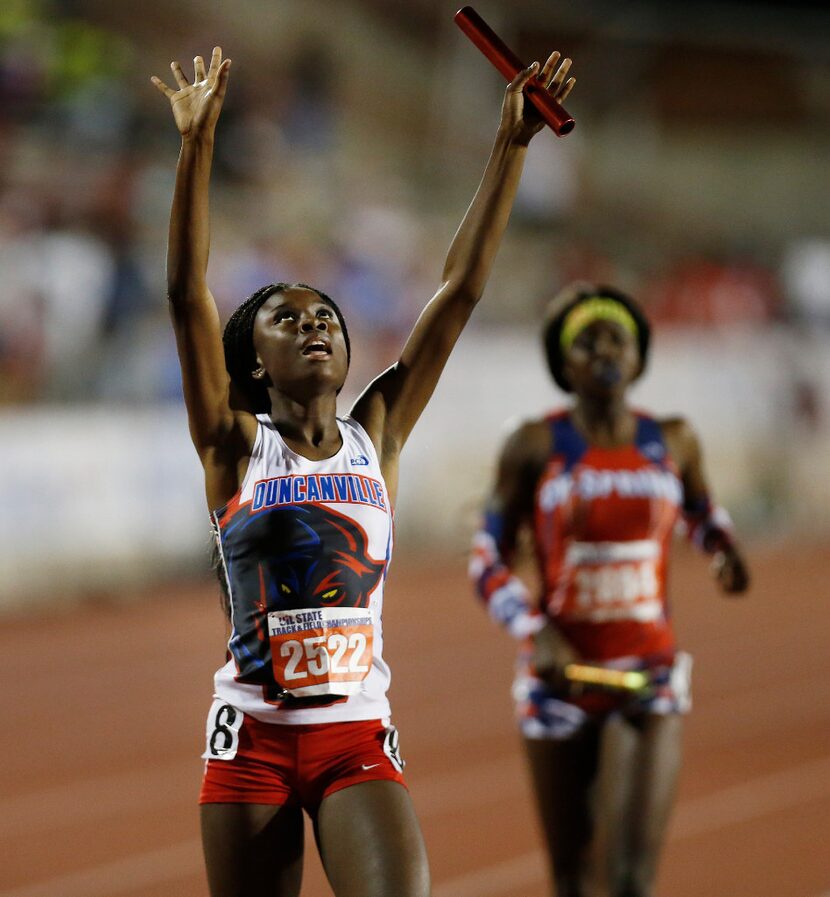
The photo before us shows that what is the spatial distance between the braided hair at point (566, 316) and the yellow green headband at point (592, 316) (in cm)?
1

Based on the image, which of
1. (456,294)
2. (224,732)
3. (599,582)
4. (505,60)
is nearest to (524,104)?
(505,60)

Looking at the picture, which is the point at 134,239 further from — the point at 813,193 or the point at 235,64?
the point at 813,193

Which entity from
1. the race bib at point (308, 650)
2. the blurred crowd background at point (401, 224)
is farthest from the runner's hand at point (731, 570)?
the blurred crowd background at point (401, 224)

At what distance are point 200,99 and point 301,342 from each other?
596mm

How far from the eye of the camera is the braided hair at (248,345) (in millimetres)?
3539

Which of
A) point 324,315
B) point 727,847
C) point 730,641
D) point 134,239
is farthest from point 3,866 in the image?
point 134,239

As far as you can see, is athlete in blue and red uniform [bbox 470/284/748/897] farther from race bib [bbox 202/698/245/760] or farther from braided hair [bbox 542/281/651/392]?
race bib [bbox 202/698/245/760]

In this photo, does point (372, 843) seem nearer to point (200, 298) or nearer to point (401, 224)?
point (200, 298)

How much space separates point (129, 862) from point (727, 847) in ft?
8.59

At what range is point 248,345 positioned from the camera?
3572 mm

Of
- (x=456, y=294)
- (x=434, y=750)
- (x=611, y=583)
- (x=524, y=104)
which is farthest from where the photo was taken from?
(x=434, y=750)

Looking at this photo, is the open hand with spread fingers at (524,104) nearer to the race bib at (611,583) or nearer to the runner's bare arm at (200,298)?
the runner's bare arm at (200,298)

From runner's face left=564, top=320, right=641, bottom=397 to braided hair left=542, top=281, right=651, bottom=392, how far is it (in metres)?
0.10

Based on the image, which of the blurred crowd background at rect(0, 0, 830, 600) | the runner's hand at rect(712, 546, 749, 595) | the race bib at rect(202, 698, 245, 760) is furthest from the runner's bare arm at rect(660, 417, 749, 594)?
the blurred crowd background at rect(0, 0, 830, 600)
